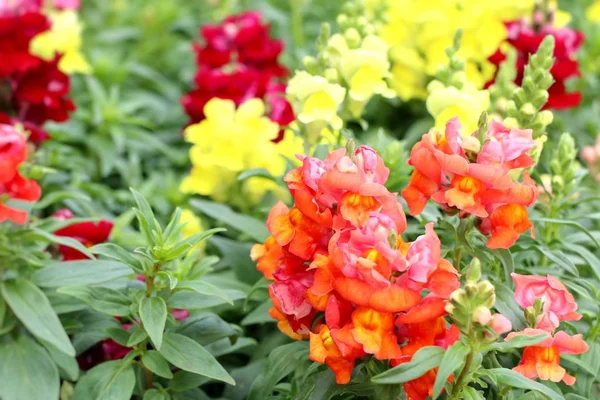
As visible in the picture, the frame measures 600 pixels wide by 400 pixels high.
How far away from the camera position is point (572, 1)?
3.83 m

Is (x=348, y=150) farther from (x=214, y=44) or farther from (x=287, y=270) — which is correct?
(x=214, y=44)

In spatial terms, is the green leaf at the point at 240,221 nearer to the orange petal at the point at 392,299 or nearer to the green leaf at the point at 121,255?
the green leaf at the point at 121,255

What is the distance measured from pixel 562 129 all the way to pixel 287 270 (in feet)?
5.16

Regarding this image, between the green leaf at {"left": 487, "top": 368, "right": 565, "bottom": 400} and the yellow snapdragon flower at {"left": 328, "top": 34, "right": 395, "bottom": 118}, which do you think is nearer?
the green leaf at {"left": 487, "top": 368, "right": 565, "bottom": 400}

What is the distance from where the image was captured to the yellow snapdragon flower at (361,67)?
1.77 meters

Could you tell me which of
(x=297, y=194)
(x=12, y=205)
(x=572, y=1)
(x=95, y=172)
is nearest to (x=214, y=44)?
(x=95, y=172)

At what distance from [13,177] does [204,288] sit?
17.8 inches

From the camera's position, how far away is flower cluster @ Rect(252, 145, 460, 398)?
119cm

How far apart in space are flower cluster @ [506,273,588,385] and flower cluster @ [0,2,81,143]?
1.48m

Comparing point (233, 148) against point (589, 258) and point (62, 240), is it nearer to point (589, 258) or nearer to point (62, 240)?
point (62, 240)

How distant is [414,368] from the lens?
3.78 feet

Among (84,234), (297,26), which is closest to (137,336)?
(84,234)

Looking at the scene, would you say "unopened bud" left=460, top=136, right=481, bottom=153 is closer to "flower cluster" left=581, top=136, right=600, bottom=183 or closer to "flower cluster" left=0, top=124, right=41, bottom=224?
"flower cluster" left=0, top=124, right=41, bottom=224

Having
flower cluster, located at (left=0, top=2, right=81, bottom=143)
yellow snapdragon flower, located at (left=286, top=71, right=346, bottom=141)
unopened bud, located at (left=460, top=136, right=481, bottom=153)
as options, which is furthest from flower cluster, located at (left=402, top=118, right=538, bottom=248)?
flower cluster, located at (left=0, top=2, right=81, bottom=143)
